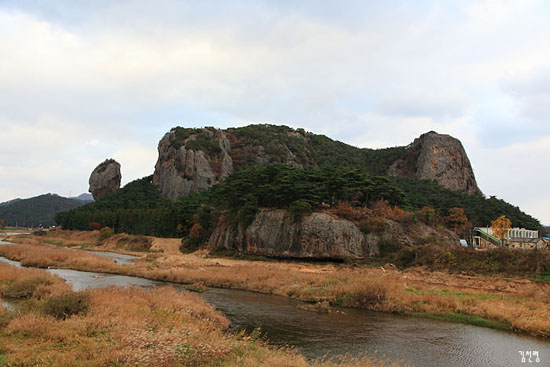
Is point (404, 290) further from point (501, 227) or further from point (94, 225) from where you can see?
point (94, 225)

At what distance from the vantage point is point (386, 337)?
21.9 metres

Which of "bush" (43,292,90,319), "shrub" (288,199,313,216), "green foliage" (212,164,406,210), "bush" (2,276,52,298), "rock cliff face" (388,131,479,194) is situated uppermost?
"rock cliff face" (388,131,479,194)

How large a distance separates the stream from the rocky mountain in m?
109

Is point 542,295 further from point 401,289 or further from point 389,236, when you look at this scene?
point 389,236

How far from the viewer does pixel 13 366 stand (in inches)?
481

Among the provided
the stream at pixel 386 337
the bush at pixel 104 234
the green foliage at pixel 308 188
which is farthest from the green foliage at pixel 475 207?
the bush at pixel 104 234

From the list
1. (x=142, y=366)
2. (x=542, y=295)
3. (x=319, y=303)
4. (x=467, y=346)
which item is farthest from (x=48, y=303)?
(x=542, y=295)

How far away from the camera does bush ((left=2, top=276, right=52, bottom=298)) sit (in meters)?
25.8

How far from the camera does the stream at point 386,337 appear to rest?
18750 mm

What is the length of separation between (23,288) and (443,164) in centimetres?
13999

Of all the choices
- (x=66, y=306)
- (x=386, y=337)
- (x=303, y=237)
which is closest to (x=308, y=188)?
(x=303, y=237)

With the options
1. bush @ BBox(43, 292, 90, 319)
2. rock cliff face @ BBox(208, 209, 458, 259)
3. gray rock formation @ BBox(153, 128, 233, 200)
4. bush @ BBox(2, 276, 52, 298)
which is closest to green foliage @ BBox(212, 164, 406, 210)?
rock cliff face @ BBox(208, 209, 458, 259)

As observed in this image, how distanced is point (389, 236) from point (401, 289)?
85.4 ft

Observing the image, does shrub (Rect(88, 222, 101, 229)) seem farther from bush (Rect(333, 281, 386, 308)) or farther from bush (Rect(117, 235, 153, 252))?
bush (Rect(333, 281, 386, 308))
